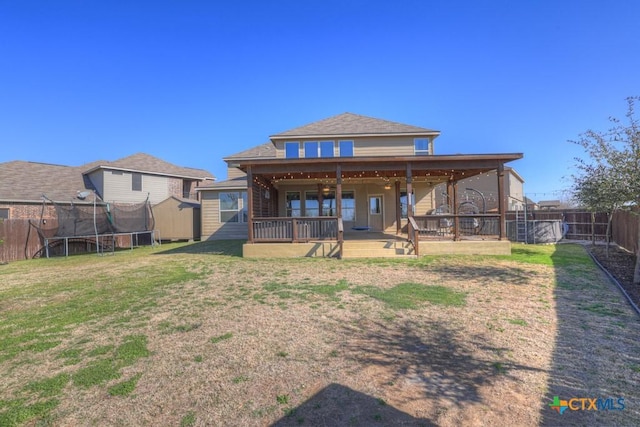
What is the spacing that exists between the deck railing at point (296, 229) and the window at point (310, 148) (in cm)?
612

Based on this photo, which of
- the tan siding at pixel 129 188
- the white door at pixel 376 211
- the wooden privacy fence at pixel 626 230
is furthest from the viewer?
the tan siding at pixel 129 188

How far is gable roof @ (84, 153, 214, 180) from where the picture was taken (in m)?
21.0

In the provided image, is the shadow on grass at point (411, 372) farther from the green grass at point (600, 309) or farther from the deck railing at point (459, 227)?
the deck railing at point (459, 227)

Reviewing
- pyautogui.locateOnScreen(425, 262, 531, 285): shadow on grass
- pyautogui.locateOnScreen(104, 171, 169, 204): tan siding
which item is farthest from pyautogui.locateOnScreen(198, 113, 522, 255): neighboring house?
pyautogui.locateOnScreen(104, 171, 169, 204): tan siding

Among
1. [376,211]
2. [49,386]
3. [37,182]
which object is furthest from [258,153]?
[49,386]

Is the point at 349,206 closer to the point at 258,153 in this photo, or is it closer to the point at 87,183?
the point at 258,153

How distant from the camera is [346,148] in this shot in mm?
Result: 16531

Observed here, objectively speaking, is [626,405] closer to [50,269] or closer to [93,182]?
[50,269]

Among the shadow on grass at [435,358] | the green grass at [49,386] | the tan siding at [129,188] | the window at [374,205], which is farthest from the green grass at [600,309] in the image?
the tan siding at [129,188]

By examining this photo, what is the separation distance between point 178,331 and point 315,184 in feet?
41.4

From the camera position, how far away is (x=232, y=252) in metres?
12.4

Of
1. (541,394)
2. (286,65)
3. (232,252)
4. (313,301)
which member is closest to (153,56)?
(286,65)

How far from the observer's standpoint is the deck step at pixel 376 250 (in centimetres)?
1056

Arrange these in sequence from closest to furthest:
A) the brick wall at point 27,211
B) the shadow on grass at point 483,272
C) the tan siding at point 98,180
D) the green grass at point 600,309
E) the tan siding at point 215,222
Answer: the green grass at point 600,309 → the shadow on grass at point 483,272 → the brick wall at point 27,211 → the tan siding at point 215,222 → the tan siding at point 98,180
